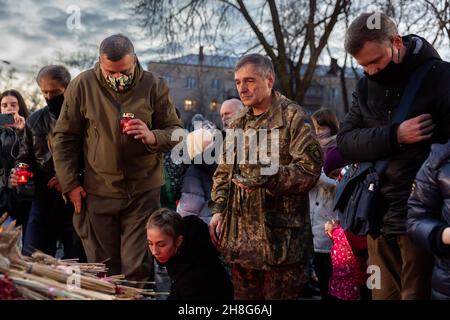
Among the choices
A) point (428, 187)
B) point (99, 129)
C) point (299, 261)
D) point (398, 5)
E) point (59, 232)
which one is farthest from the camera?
point (398, 5)

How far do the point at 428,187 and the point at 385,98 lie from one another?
24.8 inches

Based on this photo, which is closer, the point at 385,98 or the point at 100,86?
the point at 385,98

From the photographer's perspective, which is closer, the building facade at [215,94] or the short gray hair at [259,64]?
the short gray hair at [259,64]

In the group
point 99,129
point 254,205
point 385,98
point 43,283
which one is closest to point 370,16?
point 385,98

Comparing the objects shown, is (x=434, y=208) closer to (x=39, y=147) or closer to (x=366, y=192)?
(x=366, y=192)

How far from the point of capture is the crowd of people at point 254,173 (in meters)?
3.11

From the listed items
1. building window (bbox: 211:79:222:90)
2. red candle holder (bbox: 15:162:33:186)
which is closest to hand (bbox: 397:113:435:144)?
red candle holder (bbox: 15:162:33:186)

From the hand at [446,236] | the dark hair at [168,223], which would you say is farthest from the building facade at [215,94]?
the hand at [446,236]

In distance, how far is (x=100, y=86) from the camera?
4082mm

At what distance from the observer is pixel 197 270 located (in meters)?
3.80

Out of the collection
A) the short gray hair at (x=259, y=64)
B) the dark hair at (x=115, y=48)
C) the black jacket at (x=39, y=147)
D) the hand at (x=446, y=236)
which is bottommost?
the hand at (x=446, y=236)

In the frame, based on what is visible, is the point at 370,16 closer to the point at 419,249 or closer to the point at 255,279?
the point at 419,249

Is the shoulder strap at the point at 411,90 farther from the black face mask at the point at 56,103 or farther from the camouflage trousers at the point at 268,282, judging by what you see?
the black face mask at the point at 56,103
